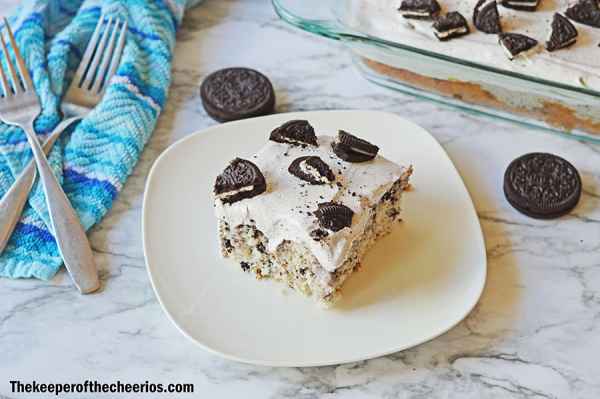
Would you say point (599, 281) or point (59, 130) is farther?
point (59, 130)

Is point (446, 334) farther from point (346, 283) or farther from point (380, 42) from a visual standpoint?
point (380, 42)

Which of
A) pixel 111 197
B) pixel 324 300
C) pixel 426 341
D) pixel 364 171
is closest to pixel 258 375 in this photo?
pixel 324 300

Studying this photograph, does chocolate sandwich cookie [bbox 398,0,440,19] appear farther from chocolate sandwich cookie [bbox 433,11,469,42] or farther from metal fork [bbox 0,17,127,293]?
metal fork [bbox 0,17,127,293]

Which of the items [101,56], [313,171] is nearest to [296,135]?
[313,171]

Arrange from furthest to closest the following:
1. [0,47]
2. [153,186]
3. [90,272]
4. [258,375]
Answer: [0,47] → [153,186] → [90,272] → [258,375]

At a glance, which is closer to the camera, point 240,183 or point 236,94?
point 240,183

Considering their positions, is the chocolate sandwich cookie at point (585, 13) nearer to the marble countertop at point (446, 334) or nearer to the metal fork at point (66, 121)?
the marble countertop at point (446, 334)

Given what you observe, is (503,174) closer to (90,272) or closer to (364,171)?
(364,171)

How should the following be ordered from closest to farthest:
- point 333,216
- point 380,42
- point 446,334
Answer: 1. point 333,216
2. point 446,334
3. point 380,42
